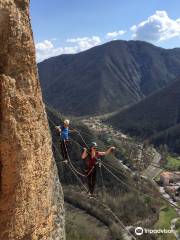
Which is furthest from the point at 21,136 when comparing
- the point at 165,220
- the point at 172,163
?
the point at 172,163

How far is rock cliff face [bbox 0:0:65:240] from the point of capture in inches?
440

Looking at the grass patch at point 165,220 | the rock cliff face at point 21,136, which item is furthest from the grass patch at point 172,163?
the rock cliff face at point 21,136

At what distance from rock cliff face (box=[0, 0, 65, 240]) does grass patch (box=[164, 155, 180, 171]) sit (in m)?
111

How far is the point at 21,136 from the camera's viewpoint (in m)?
11.5

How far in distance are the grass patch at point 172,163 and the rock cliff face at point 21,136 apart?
111 metres

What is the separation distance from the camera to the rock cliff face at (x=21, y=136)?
11.2 meters

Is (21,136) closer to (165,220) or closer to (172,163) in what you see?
(165,220)

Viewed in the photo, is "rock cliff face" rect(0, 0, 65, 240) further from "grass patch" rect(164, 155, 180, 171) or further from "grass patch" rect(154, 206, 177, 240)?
"grass patch" rect(164, 155, 180, 171)

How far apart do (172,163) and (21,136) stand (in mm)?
125462

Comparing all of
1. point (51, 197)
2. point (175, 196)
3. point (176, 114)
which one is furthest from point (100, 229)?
point (176, 114)

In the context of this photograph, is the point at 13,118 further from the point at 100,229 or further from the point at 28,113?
the point at 100,229

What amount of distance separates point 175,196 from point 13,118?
309 feet

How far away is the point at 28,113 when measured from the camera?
11.9 metres

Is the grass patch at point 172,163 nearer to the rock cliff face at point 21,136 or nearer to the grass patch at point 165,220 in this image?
the grass patch at point 165,220
